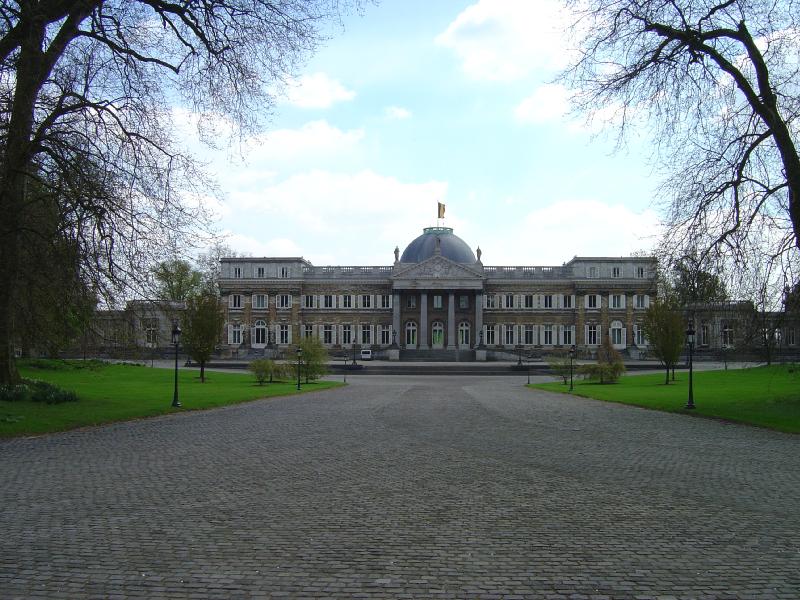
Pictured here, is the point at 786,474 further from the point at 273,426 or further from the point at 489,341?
the point at 489,341

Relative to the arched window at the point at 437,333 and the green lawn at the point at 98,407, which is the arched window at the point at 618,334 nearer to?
the arched window at the point at 437,333

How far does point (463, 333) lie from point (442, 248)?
1323cm

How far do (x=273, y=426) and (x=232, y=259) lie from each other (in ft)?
263

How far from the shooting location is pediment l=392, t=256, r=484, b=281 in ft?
304

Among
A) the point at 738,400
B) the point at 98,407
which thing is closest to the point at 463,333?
the point at 738,400

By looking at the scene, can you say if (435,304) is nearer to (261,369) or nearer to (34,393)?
(261,369)

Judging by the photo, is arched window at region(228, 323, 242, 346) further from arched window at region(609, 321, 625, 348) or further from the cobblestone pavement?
the cobblestone pavement

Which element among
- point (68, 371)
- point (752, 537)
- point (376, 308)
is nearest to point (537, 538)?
point (752, 537)

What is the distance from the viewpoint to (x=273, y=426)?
61.7ft

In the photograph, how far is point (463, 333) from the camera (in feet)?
311

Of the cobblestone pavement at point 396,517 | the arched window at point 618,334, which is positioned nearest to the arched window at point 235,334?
the arched window at point 618,334

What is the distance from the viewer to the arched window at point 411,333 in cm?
9506

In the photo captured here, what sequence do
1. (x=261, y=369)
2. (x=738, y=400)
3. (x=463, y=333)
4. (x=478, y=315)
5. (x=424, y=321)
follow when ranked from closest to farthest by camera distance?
(x=738, y=400)
(x=261, y=369)
(x=424, y=321)
(x=478, y=315)
(x=463, y=333)

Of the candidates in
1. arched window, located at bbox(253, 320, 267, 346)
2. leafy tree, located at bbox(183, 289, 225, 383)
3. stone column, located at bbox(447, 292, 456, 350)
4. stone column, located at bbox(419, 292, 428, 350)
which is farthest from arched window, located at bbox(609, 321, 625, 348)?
leafy tree, located at bbox(183, 289, 225, 383)
